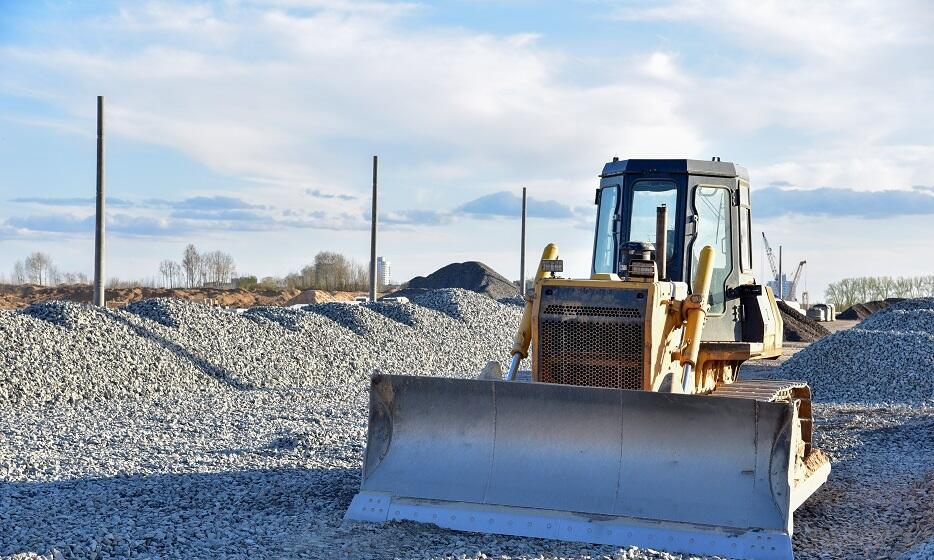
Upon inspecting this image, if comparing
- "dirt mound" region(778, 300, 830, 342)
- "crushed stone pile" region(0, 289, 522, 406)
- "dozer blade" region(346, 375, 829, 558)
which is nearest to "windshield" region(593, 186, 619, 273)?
"dozer blade" region(346, 375, 829, 558)

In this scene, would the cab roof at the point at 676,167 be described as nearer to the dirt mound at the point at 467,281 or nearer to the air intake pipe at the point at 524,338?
the air intake pipe at the point at 524,338

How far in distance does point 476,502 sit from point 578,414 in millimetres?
880

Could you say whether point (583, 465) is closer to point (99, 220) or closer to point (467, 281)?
point (99, 220)

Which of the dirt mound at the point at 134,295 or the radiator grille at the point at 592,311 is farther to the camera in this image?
the dirt mound at the point at 134,295

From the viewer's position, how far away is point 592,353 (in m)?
7.07

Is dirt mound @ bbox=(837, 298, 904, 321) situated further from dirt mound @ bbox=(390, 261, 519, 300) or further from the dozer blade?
the dozer blade

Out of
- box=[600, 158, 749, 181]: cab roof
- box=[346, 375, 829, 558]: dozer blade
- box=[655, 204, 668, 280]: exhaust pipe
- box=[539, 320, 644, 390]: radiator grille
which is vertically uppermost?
box=[600, 158, 749, 181]: cab roof

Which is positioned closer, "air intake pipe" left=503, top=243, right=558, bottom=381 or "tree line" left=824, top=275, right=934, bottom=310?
"air intake pipe" left=503, top=243, right=558, bottom=381

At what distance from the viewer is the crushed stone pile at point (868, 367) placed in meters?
15.4

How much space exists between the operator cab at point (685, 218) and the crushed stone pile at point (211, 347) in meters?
8.26

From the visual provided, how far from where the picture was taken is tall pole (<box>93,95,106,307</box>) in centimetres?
1772

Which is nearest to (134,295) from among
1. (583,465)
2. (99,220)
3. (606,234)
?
(99,220)

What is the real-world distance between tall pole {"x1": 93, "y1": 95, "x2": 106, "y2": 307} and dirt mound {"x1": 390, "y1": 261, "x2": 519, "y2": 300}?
769 inches

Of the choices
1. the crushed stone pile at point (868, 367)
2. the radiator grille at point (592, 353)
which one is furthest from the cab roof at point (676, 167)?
the crushed stone pile at point (868, 367)
